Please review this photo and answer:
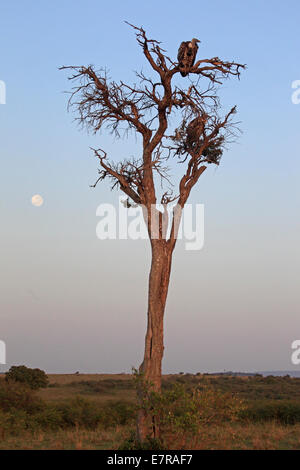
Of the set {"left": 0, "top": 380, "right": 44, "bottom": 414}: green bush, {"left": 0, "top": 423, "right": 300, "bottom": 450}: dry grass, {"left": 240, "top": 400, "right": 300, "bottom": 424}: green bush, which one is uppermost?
{"left": 0, "top": 423, "right": 300, "bottom": 450}: dry grass

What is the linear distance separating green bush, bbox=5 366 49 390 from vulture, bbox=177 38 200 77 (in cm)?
2463

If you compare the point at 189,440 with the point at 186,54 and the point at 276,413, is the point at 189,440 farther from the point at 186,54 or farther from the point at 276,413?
the point at 276,413

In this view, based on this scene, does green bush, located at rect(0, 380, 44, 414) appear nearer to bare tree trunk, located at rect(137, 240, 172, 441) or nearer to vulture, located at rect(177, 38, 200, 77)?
bare tree trunk, located at rect(137, 240, 172, 441)

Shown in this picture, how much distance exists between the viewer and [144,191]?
13406 mm

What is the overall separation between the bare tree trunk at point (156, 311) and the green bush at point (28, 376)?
2246cm

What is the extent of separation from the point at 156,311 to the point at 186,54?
596 cm

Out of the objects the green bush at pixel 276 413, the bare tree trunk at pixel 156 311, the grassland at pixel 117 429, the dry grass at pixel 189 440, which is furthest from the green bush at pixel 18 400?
the bare tree trunk at pixel 156 311

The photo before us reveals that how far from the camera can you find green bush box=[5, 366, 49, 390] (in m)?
33.5

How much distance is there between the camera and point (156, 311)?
499 inches

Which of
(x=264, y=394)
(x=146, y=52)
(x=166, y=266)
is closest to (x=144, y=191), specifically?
(x=166, y=266)

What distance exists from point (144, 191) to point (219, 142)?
2.63 metres

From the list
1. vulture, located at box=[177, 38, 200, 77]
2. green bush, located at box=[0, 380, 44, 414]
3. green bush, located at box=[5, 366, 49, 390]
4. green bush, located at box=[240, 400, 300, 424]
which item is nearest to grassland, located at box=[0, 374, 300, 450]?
green bush, located at box=[240, 400, 300, 424]

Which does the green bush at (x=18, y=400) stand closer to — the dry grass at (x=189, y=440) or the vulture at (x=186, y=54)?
the dry grass at (x=189, y=440)
